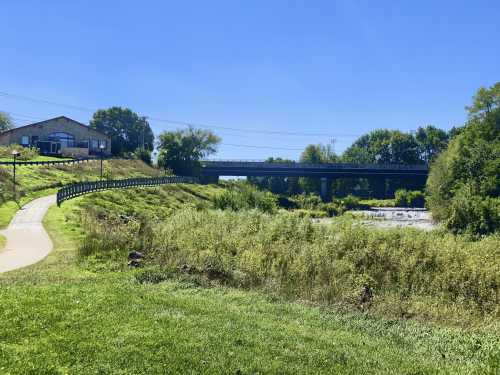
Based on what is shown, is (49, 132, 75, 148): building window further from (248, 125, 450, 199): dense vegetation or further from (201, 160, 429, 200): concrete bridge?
(248, 125, 450, 199): dense vegetation

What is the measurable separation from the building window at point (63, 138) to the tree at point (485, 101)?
68446 millimetres

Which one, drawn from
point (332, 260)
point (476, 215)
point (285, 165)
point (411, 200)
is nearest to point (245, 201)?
point (476, 215)

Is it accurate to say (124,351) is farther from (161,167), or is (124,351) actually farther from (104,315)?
(161,167)

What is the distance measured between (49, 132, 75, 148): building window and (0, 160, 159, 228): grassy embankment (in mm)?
10036

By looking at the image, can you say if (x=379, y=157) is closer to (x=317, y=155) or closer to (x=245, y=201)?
(x=317, y=155)

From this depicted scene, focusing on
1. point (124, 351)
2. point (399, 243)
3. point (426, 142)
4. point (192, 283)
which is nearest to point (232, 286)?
point (192, 283)

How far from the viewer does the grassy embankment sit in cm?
3313

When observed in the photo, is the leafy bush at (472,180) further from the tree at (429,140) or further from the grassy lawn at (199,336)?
the tree at (429,140)

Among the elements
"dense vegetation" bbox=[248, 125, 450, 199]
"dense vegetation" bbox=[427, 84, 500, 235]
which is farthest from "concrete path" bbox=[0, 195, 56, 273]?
"dense vegetation" bbox=[248, 125, 450, 199]

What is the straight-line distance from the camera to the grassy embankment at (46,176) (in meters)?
33.1

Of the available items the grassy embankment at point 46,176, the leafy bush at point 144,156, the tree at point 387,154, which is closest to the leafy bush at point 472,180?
the grassy embankment at point 46,176

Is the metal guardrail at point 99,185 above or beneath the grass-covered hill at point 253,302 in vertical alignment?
above

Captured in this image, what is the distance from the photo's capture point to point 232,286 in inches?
526

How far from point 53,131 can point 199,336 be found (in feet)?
255
